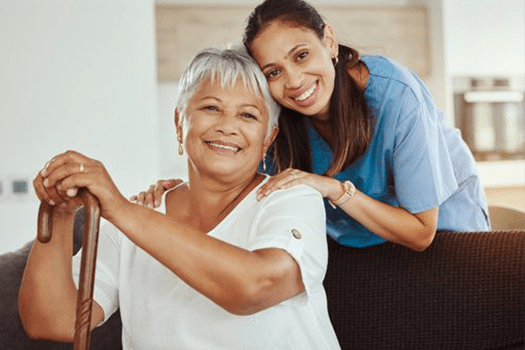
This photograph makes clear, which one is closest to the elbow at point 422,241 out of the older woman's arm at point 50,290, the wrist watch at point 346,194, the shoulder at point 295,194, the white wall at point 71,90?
the wrist watch at point 346,194

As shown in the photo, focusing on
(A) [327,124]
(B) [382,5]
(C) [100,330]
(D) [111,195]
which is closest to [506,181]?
(B) [382,5]

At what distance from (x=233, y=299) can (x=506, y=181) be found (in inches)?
169

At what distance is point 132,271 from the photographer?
1447 millimetres

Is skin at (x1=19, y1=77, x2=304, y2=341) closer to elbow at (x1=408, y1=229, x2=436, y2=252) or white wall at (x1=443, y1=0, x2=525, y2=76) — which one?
elbow at (x1=408, y1=229, x2=436, y2=252)

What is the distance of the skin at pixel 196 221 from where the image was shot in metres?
1.05

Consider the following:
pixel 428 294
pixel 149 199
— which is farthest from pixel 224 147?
pixel 428 294

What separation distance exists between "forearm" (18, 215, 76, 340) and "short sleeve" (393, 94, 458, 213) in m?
0.75

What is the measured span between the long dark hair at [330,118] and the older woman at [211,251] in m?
0.16

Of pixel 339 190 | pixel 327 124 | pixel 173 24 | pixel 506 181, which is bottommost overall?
pixel 506 181

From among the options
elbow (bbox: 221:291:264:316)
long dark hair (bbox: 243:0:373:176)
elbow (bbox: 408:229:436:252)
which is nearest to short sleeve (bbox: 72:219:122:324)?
elbow (bbox: 221:291:264:316)

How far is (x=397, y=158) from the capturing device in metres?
1.70

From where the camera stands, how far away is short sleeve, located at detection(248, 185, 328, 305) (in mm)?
1229

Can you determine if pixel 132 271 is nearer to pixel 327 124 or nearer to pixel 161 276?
pixel 161 276

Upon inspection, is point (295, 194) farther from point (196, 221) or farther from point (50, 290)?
point (50, 290)
